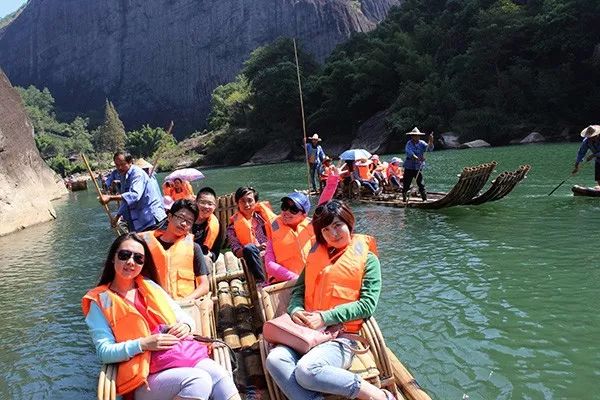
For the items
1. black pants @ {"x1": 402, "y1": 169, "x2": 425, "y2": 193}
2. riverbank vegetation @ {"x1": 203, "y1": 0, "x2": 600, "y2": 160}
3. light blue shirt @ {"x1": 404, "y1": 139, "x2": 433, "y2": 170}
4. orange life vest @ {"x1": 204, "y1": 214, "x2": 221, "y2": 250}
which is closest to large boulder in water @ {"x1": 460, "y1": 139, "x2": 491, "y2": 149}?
riverbank vegetation @ {"x1": 203, "y1": 0, "x2": 600, "y2": 160}

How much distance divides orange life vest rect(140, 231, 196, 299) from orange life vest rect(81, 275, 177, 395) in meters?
1.04

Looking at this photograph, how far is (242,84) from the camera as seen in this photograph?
75188 millimetres

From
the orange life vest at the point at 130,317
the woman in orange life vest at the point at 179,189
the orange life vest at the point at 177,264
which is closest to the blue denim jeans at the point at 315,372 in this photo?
the orange life vest at the point at 130,317

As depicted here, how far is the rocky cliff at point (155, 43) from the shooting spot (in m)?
85.6

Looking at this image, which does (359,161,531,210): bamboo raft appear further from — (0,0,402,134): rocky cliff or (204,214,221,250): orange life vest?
(0,0,402,134): rocky cliff

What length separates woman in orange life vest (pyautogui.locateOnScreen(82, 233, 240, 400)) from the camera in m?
2.92

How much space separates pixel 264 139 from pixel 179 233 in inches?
1914

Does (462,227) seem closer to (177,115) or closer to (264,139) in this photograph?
(264,139)

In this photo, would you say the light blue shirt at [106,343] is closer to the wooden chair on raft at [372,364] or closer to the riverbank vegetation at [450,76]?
the wooden chair on raft at [372,364]

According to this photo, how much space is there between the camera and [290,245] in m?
4.68

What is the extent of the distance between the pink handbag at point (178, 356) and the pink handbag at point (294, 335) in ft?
1.42

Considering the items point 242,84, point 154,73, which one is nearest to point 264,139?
point 242,84

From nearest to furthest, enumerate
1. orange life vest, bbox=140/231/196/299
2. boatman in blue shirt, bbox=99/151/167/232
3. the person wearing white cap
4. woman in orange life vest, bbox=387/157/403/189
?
orange life vest, bbox=140/231/196/299 < boatman in blue shirt, bbox=99/151/167/232 < woman in orange life vest, bbox=387/157/403/189 < the person wearing white cap

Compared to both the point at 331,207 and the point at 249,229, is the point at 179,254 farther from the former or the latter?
the point at 331,207
